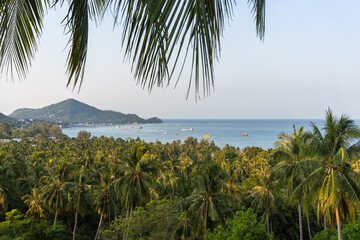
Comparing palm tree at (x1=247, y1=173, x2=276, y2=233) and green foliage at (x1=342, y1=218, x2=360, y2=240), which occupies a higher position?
green foliage at (x1=342, y1=218, x2=360, y2=240)

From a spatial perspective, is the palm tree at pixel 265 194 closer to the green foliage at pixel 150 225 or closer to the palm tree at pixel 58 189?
the green foliage at pixel 150 225

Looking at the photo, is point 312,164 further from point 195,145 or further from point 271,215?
point 195,145

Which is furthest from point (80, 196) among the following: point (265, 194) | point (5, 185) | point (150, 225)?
point (265, 194)

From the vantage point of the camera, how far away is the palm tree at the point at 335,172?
30.8 ft

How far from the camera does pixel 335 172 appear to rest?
32.1ft

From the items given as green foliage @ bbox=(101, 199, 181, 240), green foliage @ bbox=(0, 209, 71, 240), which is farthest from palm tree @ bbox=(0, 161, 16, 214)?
green foliage @ bbox=(101, 199, 181, 240)

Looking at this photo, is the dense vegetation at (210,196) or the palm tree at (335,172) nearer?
the palm tree at (335,172)

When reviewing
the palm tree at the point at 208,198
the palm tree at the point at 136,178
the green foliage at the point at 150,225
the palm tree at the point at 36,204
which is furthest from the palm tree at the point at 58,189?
→ the palm tree at the point at 208,198

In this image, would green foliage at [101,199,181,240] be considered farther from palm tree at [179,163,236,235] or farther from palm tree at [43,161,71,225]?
palm tree at [43,161,71,225]

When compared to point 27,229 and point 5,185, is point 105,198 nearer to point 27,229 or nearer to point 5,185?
point 27,229

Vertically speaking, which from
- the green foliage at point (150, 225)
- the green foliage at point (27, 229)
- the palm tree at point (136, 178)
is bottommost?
the green foliage at point (27, 229)

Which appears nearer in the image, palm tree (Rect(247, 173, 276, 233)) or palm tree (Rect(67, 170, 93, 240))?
palm tree (Rect(67, 170, 93, 240))

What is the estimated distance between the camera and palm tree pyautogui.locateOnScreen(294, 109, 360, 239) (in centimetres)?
940

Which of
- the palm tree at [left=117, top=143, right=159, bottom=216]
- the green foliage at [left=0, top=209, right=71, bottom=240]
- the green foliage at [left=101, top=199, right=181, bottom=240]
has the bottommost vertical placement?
the green foliage at [left=0, top=209, right=71, bottom=240]
